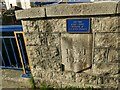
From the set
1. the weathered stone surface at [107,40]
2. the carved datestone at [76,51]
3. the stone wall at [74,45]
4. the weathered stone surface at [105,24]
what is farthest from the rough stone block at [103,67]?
the weathered stone surface at [105,24]

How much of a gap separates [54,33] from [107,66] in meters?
1.18

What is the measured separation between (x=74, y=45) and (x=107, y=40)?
1.98 feet

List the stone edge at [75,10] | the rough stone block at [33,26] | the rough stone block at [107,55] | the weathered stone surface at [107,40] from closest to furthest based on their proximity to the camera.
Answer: the stone edge at [75,10], the weathered stone surface at [107,40], the rough stone block at [107,55], the rough stone block at [33,26]

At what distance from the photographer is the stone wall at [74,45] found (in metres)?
2.72

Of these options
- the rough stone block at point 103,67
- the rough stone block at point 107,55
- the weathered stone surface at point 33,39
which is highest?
the weathered stone surface at point 33,39

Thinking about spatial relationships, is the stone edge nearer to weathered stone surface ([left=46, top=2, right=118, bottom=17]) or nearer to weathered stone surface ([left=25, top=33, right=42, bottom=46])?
weathered stone surface ([left=46, top=2, right=118, bottom=17])

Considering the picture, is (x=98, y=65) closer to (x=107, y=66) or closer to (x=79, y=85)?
(x=107, y=66)

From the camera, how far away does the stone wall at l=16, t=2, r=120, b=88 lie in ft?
8.93

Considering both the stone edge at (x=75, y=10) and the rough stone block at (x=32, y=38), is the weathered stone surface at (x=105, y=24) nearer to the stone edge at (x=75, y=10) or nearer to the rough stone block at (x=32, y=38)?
the stone edge at (x=75, y=10)

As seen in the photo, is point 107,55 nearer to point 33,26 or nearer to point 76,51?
point 76,51

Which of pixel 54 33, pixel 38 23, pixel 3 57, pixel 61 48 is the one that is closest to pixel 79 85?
pixel 61 48

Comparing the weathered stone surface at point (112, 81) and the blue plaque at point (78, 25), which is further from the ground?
the blue plaque at point (78, 25)

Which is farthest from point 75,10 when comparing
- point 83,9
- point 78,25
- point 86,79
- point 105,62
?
point 86,79

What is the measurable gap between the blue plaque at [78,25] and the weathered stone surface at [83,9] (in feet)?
0.47
